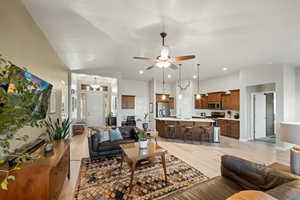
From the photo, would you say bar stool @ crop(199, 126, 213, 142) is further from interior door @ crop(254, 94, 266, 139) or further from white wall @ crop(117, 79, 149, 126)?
white wall @ crop(117, 79, 149, 126)

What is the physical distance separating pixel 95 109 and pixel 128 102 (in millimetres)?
2133

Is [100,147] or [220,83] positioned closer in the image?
[100,147]

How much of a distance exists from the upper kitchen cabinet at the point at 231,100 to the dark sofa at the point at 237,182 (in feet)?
16.2

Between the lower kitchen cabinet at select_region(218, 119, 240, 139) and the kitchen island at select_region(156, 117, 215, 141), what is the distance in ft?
4.47

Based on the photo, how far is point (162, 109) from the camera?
7738 mm

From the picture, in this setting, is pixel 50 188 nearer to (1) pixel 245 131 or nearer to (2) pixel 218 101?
(1) pixel 245 131

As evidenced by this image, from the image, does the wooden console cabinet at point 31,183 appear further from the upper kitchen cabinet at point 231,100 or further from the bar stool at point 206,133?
the upper kitchen cabinet at point 231,100

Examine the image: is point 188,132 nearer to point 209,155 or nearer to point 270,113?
point 209,155

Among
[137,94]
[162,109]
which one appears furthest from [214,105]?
[137,94]

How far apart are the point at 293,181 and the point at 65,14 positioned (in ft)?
11.7

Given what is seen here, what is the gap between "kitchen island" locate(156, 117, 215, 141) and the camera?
5.17 meters

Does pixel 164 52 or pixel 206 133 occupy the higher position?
pixel 164 52

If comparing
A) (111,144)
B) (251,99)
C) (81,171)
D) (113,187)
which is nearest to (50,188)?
(113,187)

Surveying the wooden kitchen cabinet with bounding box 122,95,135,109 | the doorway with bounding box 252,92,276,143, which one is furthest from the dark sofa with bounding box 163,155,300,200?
the wooden kitchen cabinet with bounding box 122,95,135,109
